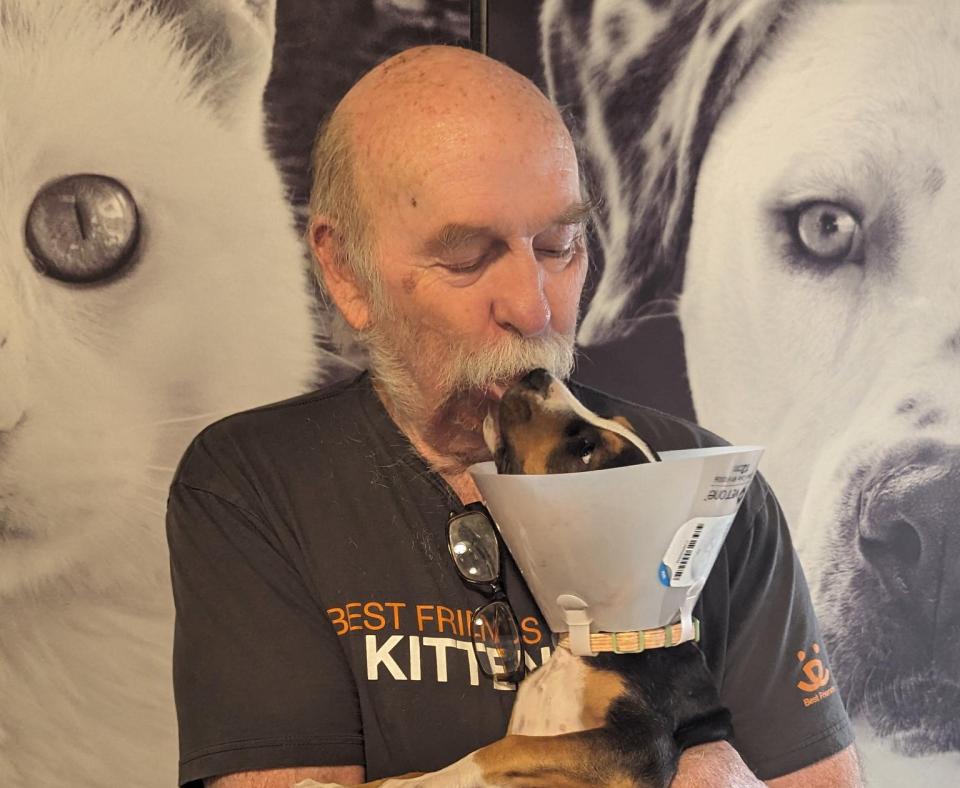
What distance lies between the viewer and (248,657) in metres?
1.12

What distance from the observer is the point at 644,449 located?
4.01 feet

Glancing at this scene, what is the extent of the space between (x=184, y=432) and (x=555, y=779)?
3.06ft

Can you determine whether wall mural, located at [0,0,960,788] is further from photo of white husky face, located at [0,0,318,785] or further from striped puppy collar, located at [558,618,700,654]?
striped puppy collar, located at [558,618,700,654]

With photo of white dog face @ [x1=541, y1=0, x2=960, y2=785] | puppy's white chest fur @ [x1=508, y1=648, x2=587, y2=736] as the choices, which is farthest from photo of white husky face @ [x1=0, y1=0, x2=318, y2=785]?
puppy's white chest fur @ [x1=508, y1=648, x2=587, y2=736]

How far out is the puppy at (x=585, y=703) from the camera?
1.05 m

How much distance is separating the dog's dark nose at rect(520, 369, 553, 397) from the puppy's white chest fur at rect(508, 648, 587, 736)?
30 centimetres

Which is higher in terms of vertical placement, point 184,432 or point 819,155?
point 819,155

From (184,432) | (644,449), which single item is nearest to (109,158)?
(184,432)

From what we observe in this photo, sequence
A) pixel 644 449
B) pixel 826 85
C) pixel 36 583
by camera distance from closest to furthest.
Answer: pixel 644 449
pixel 36 583
pixel 826 85

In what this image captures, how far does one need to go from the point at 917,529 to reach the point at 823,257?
57 cm

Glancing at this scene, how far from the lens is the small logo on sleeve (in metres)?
1.29

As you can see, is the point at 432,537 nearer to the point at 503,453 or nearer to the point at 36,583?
the point at 503,453

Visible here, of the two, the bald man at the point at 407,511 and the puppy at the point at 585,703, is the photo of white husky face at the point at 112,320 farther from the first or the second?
the puppy at the point at 585,703

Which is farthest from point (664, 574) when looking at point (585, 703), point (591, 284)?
point (591, 284)
